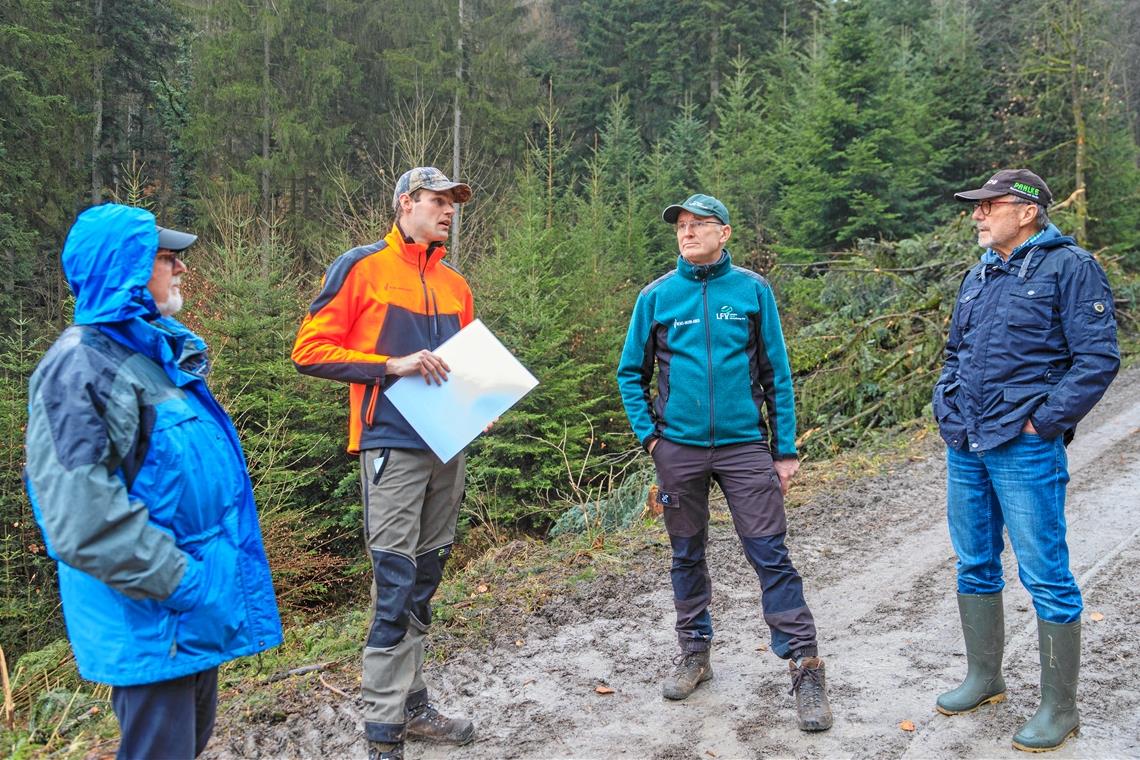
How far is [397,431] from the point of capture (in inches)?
131

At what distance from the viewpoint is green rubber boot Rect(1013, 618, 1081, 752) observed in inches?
125

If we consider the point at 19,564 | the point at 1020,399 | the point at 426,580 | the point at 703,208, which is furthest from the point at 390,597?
the point at 19,564

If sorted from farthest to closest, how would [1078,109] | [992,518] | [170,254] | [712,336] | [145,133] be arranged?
1. [145,133]
2. [1078,109]
3. [712,336]
4. [992,518]
5. [170,254]

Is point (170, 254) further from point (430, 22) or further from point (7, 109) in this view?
point (430, 22)

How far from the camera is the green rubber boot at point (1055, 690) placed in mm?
3166

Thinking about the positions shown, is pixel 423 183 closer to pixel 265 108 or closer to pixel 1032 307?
pixel 1032 307

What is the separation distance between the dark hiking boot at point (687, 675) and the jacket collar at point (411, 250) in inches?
85.6

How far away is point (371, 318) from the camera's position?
11.2 ft

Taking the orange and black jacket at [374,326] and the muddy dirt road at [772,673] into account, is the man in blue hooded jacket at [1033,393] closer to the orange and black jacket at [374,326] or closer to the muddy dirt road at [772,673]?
the muddy dirt road at [772,673]

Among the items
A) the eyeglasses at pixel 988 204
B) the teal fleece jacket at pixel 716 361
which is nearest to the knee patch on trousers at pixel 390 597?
the teal fleece jacket at pixel 716 361

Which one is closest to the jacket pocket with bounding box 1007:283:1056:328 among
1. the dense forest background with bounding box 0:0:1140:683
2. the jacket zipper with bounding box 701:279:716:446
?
the jacket zipper with bounding box 701:279:716:446

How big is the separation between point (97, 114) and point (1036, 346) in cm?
2584

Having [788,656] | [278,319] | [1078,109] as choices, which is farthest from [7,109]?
[1078,109]

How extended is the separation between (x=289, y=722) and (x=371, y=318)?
182cm
